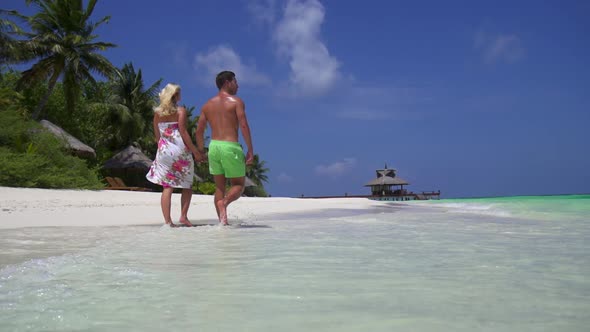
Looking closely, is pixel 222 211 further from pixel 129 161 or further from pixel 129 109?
pixel 129 109

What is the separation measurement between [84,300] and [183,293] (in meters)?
0.35

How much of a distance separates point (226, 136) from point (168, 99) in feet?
2.63

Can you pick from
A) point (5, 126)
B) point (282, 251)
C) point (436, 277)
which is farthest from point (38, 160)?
point (436, 277)

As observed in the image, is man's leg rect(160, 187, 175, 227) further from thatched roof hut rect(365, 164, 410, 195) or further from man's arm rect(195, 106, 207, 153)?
thatched roof hut rect(365, 164, 410, 195)

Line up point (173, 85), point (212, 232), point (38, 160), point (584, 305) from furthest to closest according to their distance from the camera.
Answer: point (38, 160) → point (173, 85) → point (212, 232) → point (584, 305)

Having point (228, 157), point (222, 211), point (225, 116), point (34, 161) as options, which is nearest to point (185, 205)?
point (222, 211)

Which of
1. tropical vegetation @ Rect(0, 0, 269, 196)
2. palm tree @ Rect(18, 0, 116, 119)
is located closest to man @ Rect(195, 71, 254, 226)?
tropical vegetation @ Rect(0, 0, 269, 196)

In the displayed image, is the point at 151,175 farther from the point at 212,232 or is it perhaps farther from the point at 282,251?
the point at 282,251

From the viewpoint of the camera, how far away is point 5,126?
15.5m

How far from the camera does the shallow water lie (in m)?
1.38

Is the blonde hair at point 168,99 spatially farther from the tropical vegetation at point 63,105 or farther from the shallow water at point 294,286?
the tropical vegetation at point 63,105

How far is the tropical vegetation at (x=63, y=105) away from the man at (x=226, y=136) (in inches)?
371

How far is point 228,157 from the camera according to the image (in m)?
5.07

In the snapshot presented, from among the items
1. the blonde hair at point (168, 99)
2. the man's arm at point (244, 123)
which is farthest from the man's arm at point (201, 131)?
the man's arm at point (244, 123)
